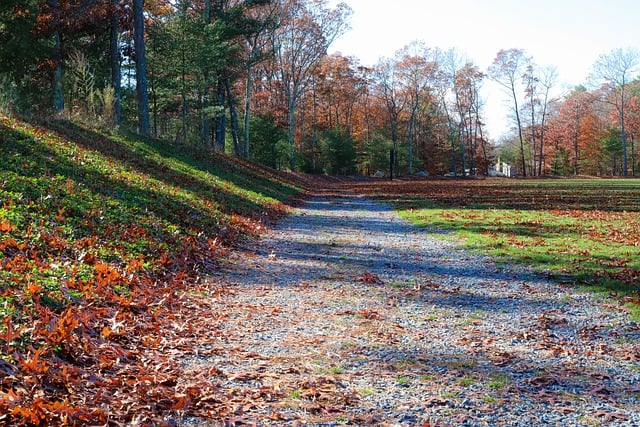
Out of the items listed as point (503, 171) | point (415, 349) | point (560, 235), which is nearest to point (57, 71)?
point (560, 235)

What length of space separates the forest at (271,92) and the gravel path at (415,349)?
9.48m

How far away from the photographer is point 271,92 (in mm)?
48094

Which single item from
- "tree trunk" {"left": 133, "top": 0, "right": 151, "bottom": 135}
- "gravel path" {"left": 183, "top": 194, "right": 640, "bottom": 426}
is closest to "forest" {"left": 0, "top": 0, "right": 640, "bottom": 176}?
"tree trunk" {"left": 133, "top": 0, "right": 151, "bottom": 135}

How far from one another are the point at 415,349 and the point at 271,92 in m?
45.6

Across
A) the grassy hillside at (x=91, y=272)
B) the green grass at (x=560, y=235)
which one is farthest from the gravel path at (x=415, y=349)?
the green grass at (x=560, y=235)

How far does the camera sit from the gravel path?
11.0ft

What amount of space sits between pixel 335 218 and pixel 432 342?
36.7 ft

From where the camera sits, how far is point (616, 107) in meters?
58.8

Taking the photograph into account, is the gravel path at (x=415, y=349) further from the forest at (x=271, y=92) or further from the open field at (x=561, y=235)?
the forest at (x=271, y=92)

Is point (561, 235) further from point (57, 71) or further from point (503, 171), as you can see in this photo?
point (503, 171)

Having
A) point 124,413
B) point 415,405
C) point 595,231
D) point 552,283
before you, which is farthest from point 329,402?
point 595,231

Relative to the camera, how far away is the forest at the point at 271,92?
69.3 ft

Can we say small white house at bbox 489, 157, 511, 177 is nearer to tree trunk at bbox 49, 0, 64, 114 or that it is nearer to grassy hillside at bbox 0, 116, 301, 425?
tree trunk at bbox 49, 0, 64, 114

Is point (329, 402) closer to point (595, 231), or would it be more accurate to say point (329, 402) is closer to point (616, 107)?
point (595, 231)
